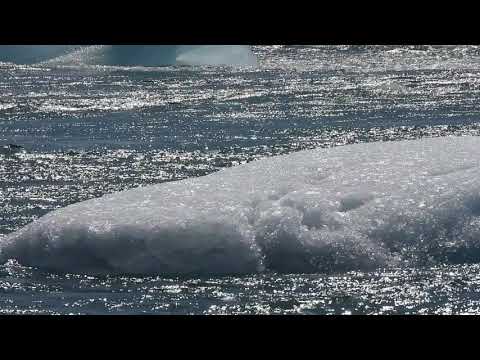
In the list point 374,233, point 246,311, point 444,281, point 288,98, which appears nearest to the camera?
point 246,311

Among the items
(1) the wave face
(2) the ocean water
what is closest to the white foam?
(1) the wave face

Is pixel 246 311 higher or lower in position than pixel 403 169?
lower

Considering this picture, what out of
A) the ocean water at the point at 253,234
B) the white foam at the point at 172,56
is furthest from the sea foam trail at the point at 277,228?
the white foam at the point at 172,56

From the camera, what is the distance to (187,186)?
1048 cm

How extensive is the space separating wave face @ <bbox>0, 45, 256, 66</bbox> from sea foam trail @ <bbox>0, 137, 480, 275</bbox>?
29.8 meters

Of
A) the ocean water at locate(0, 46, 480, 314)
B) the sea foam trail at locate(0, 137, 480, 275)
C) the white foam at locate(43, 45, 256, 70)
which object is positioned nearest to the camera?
the ocean water at locate(0, 46, 480, 314)

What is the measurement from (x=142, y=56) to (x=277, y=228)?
30.9 m

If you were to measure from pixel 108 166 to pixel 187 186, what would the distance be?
5.78 metres

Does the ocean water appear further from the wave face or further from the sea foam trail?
the wave face

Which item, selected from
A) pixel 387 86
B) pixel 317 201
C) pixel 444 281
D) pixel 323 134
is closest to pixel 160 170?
pixel 323 134

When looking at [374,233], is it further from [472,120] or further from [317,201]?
[472,120]

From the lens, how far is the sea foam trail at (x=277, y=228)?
9.31 metres

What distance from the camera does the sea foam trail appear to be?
9.31 meters

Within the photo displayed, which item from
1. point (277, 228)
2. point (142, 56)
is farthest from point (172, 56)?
point (277, 228)
